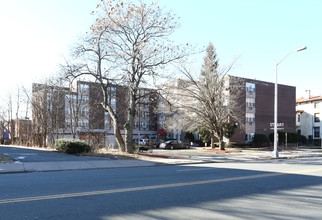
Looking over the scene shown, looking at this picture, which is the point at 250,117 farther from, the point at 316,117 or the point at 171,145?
the point at 316,117

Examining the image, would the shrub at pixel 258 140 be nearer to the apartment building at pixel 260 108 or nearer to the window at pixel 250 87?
the apartment building at pixel 260 108

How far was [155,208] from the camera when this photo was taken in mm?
6051

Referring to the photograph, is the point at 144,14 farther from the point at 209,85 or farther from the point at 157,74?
Result: the point at 209,85

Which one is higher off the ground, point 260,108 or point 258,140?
point 260,108

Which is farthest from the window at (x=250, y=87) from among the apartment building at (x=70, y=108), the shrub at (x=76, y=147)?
the shrub at (x=76, y=147)

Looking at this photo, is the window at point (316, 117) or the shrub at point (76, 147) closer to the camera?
the shrub at point (76, 147)

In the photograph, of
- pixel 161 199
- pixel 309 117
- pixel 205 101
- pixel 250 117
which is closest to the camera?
pixel 161 199

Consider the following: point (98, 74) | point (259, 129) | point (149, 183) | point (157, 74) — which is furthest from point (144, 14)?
point (259, 129)

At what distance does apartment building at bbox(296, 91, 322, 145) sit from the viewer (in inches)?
2183

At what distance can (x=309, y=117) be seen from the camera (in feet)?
188

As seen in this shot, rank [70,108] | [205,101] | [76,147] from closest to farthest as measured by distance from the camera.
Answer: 1. [76,147]
2. [205,101]
3. [70,108]

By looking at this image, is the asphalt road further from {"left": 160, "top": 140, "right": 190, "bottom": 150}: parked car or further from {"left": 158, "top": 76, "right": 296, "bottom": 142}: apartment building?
{"left": 158, "top": 76, "right": 296, "bottom": 142}: apartment building

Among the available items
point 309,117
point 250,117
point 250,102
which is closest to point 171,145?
point 250,117

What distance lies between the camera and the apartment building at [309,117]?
55438 mm
